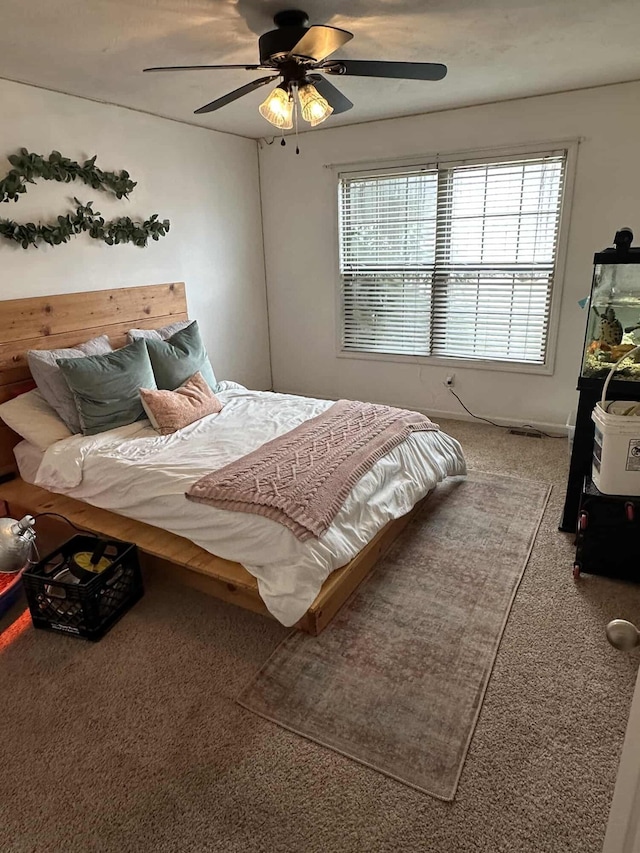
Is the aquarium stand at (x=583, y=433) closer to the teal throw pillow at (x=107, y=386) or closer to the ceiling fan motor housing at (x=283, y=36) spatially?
the ceiling fan motor housing at (x=283, y=36)

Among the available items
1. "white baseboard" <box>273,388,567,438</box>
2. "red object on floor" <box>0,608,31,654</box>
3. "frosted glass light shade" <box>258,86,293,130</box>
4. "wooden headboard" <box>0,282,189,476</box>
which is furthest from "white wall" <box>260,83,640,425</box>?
"red object on floor" <box>0,608,31,654</box>

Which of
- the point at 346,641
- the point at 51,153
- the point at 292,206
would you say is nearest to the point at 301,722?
the point at 346,641

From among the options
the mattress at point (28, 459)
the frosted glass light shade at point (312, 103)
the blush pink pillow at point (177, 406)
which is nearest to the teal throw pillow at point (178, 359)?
the blush pink pillow at point (177, 406)

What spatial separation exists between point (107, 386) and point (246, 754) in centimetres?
203

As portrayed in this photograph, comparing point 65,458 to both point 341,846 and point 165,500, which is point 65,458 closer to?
point 165,500

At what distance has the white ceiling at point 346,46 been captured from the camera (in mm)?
2168

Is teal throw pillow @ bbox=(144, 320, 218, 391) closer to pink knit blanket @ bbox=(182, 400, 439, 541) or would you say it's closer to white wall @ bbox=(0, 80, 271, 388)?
white wall @ bbox=(0, 80, 271, 388)

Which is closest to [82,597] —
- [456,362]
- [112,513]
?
[112,513]

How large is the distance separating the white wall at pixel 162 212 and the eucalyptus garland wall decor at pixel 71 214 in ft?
0.16

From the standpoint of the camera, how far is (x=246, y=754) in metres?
1.68

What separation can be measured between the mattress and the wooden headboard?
8 centimetres

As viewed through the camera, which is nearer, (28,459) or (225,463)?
(225,463)

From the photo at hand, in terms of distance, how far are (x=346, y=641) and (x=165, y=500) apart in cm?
100

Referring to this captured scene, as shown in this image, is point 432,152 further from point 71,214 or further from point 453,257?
point 71,214
